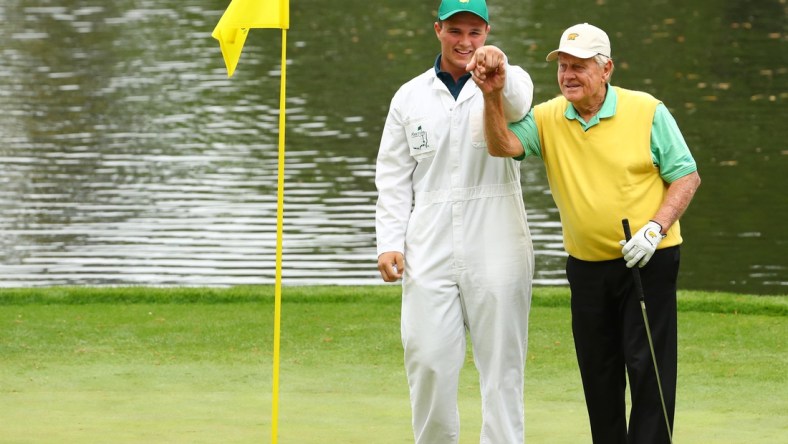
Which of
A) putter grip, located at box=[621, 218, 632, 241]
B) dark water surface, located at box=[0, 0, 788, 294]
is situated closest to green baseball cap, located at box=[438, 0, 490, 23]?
putter grip, located at box=[621, 218, 632, 241]

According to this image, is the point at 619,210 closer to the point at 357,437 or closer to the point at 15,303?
the point at 357,437

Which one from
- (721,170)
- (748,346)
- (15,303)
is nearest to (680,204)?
(748,346)

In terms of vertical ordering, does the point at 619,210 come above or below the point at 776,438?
above

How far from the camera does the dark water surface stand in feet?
44.4

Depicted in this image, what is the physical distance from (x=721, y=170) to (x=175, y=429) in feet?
36.7

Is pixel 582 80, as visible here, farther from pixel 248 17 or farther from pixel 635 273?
pixel 248 17

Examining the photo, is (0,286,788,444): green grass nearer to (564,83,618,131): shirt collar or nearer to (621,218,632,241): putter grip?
(621,218,632,241): putter grip

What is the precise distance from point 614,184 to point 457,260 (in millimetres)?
637

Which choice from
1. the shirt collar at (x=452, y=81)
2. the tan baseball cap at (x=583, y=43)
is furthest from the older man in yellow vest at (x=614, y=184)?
the shirt collar at (x=452, y=81)

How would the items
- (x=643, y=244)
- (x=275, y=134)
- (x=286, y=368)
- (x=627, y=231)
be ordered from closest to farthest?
(x=643, y=244)
(x=627, y=231)
(x=286, y=368)
(x=275, y=134)

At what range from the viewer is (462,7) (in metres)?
5.39

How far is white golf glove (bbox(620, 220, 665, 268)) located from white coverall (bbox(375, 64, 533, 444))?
1.73 feet

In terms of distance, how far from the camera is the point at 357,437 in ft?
20.9

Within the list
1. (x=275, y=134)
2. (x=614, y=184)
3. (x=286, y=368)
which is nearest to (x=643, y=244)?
(x=614, y=184)
